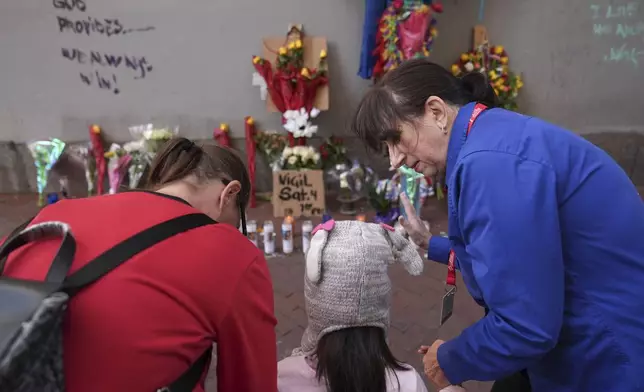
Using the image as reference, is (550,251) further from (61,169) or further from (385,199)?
(61,169)

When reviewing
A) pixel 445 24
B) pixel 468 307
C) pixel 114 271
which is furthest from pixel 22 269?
pixel 445 24

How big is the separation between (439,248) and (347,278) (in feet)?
1.33

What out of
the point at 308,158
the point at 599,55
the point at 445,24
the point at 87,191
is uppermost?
the point at 445,24

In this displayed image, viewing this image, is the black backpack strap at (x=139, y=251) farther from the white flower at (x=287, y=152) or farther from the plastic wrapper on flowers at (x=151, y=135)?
the plastic wrapper on flowers at (x=151, y=135)

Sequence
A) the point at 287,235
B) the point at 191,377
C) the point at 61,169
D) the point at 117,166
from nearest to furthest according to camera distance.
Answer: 1. the point at 191,377
2. the point at 287,235
3. the point at 117,166
4. the point at 61,169

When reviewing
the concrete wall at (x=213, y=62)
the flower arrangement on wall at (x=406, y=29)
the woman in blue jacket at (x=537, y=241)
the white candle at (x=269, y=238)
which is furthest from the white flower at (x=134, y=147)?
the woman in blue jacket at (x=537, y=241)

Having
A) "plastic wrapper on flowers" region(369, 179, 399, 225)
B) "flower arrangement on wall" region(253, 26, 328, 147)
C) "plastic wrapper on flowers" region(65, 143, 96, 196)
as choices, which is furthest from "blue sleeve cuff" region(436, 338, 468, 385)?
"plastic wrapper on flowers" region(65, 143, 96, 196)

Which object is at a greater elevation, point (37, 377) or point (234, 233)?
point (234, 233)

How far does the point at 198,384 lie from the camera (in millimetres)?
1118

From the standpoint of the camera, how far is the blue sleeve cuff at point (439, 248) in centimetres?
173

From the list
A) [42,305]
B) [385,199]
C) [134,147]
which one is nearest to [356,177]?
[385,199]

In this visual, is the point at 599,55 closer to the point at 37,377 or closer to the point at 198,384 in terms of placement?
the point at 198,384

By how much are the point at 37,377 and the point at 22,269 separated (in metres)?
→ 0.22

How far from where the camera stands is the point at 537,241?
97 centimetres
